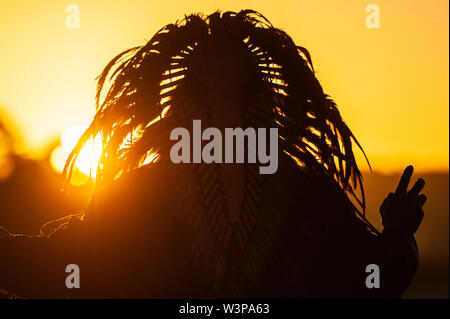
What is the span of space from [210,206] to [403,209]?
2.61 feet

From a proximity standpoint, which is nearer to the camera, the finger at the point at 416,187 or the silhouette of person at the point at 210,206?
the silhouette of person at the point at 210,206

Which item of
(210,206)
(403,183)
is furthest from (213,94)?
(403,183)

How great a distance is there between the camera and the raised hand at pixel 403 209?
3037 millimetres

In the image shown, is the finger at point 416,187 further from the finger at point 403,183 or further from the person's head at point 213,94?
the person's head at point 213,94

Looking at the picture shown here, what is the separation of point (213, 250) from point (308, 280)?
0.39m

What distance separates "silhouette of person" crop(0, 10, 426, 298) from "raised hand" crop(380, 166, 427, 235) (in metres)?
0.06

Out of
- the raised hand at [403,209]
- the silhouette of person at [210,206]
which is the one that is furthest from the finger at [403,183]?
the silhouette of person at [210,206]

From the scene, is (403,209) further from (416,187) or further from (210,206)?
(210,206)

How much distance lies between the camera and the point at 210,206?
287cm

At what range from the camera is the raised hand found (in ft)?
9.96
